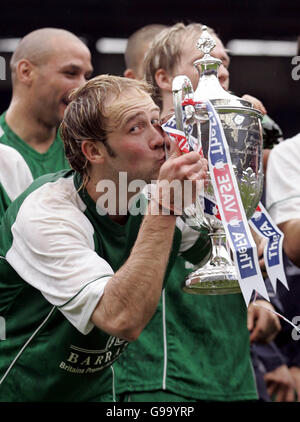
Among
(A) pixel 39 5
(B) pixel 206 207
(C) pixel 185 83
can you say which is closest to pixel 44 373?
(B) pixel 206 207

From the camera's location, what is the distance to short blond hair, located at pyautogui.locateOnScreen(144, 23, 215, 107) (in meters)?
2.20

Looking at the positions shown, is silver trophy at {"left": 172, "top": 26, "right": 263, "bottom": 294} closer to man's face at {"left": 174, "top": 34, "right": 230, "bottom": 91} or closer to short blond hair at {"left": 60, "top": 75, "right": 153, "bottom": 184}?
short blond hair at {"left": 60, "top": 75, "right": 153, "bottom": 184}

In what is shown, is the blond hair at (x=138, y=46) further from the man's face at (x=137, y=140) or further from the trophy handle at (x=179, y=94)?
the trophy handle at (x=179, y=94)

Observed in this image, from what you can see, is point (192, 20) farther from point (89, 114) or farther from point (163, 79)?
point (89, 114)

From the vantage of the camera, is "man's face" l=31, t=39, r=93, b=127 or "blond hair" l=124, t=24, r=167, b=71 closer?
"man's face" l=31, t=39, r=93, b=127

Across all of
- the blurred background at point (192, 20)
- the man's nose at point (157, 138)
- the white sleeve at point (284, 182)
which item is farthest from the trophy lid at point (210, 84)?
the blurred background at point (192, 20)

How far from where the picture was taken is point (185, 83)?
1.43 metres

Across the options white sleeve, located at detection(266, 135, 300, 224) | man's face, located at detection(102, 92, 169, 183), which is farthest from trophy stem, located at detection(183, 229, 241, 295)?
white sleeve, located at detection(266, 135, 300, 224)

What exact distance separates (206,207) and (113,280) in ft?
0.72

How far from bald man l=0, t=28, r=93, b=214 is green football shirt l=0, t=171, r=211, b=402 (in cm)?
72

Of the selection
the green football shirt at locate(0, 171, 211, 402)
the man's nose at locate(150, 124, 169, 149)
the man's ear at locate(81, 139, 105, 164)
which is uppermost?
the man's nose at locate(150, 124, 169, 149)

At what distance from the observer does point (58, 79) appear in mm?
2650

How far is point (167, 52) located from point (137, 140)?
0.60 m

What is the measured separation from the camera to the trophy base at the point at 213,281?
149 centimetres
